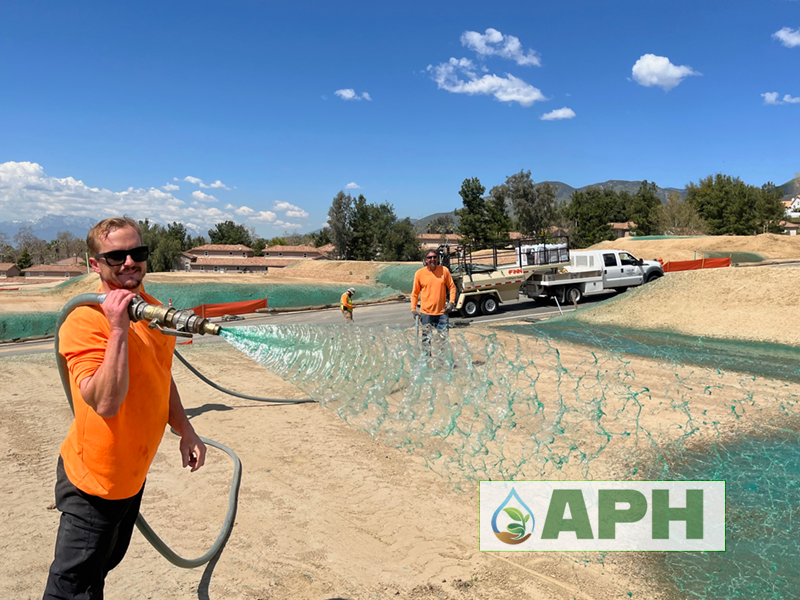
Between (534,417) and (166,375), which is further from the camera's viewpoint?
(534,417)

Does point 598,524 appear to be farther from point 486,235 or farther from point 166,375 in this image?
point 486,235

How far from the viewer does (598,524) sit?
14.2 feet

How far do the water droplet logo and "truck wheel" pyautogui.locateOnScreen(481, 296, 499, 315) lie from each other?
574 inches

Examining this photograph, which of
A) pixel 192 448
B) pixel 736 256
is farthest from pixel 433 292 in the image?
pixel 736 256

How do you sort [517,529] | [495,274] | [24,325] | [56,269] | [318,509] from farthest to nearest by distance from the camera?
1. [56,269]
2. [495,274]
3. [24,325]
4. [318,509]
5. [517,529]

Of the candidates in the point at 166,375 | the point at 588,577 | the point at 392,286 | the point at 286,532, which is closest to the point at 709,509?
the point at 588,577

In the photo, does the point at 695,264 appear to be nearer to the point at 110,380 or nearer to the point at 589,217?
the point at 110,380

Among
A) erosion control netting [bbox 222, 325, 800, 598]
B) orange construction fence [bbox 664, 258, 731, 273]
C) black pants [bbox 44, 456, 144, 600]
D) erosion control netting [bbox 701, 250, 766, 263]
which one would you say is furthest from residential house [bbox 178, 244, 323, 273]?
black pants [bbox 44, 456, 144, 600]

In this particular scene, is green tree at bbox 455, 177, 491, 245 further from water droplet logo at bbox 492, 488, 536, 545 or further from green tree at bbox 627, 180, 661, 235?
water droplet logo at bbox 492, 488, 536, 545

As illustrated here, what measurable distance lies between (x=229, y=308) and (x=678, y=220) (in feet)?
200

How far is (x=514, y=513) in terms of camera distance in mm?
4414

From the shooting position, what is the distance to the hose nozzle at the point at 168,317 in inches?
76.9

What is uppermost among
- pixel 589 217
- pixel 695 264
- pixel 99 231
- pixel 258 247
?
pixel 589 217

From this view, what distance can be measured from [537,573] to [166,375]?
2979 millimetres
